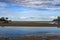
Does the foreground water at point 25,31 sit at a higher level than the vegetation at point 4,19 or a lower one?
lower

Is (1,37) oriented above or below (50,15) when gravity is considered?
below

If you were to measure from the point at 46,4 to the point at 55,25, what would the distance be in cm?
29

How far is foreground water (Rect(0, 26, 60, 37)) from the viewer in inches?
54.9

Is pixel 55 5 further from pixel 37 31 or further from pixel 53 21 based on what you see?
pixel 37 31

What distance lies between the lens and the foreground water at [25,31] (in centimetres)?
139

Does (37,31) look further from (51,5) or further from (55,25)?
(51,5)

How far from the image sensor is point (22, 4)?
4.65 feet

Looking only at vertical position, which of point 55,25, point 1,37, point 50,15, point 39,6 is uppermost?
point 39,6

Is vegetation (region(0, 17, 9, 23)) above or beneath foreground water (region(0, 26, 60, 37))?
above

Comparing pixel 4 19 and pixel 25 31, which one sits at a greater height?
pixel 4 19

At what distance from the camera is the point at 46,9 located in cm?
A: 140

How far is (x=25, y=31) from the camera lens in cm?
141

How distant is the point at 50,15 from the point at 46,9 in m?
0.09

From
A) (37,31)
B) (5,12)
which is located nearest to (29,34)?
(37,31)
